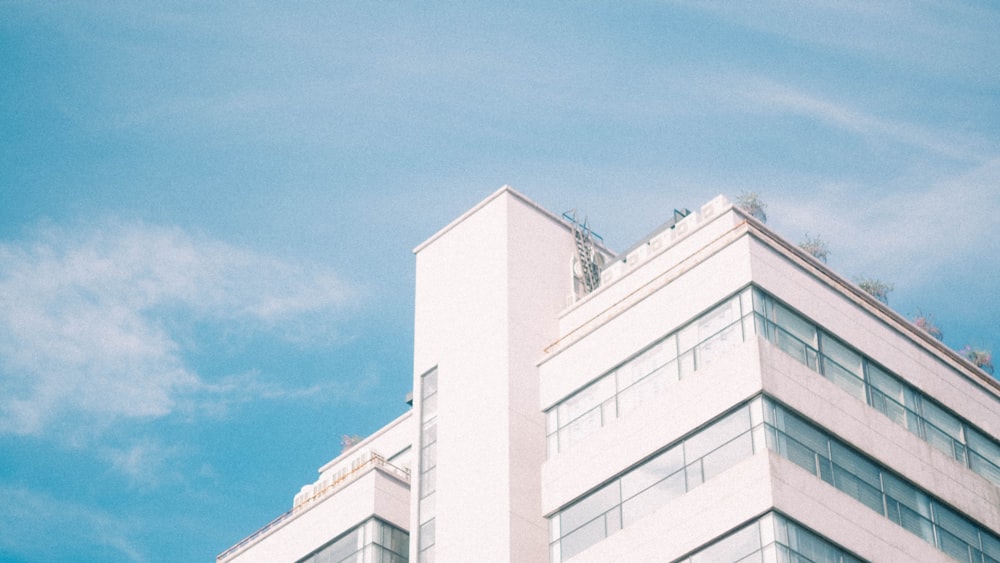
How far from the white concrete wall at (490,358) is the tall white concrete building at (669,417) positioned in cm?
9

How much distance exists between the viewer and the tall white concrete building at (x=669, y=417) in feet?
181

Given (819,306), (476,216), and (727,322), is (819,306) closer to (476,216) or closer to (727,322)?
(727,322)

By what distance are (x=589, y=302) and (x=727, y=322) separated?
29.3 ft

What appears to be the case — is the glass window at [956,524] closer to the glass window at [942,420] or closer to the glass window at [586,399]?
the glass window at [942,420]

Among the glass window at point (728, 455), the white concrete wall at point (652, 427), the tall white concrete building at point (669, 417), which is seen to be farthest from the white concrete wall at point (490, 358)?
the glass window at point (728, 455)

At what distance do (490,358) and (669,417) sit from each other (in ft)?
32.2

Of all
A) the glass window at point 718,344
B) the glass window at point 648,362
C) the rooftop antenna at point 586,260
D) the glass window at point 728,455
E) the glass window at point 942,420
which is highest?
the rooftop antenna at point 586,260

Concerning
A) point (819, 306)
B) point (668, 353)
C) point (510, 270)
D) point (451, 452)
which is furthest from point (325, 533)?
point (819, 306)

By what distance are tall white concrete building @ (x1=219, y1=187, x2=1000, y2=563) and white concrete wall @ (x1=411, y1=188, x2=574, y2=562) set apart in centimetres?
9

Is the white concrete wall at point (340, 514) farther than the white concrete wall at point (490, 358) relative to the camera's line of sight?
Yes

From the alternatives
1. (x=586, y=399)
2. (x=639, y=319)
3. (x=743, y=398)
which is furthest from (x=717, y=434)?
(x=586, y=399)

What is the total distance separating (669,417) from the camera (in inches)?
2272

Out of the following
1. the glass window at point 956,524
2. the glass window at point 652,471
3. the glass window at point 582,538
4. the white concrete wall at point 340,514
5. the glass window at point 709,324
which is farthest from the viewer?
the white concrete wall at point 340,514

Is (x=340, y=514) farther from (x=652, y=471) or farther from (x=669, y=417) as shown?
(x=669, y=417)
